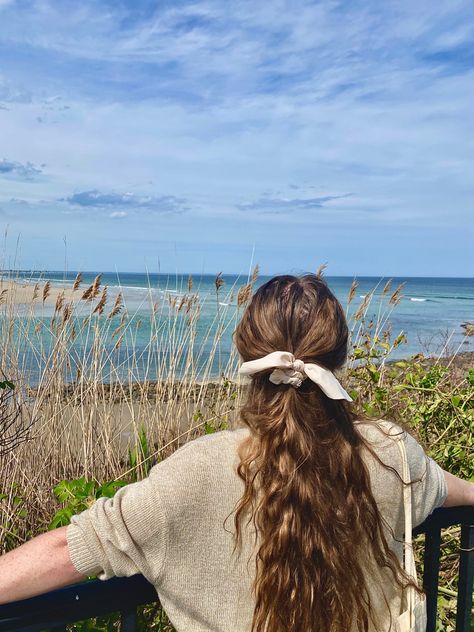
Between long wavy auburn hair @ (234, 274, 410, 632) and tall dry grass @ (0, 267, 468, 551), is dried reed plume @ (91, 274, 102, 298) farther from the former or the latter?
long wavy auburn hair @ (234, 274, 410, 632)

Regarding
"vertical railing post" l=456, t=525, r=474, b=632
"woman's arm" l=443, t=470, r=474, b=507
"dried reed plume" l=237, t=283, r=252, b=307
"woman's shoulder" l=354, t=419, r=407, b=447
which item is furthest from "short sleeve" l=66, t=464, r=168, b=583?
"dried reed plume" l=237, t=283, r=252, b=307

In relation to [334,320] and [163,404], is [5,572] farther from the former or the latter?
[163,404]

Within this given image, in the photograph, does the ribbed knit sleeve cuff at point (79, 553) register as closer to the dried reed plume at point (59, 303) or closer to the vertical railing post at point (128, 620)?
the vertical railing post at point (128, 620)

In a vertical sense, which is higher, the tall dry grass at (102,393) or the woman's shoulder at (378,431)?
the woman's shoulder at (378,431)

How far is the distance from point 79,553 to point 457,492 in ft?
2.42

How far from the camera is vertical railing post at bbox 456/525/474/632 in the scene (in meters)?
1.38

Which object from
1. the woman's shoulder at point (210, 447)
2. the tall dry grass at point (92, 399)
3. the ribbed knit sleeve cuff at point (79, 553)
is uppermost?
the woman's shoulder at point (210, 447)

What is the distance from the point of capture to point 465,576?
1422 millimetres

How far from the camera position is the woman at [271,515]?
0.97m

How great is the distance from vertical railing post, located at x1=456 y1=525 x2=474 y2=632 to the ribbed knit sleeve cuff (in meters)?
0.80

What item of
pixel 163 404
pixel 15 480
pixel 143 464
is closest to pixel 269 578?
pixel 143 464

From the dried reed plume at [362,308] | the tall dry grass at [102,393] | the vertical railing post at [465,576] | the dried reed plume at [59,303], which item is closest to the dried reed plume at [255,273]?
the tall dry grass at [102,393]

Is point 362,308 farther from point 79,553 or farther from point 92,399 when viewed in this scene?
point 79,553

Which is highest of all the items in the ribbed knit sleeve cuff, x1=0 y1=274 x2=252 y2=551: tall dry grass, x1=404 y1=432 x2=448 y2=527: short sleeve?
x1=404 y1=432 x2=448 y2=527: short sleeve
